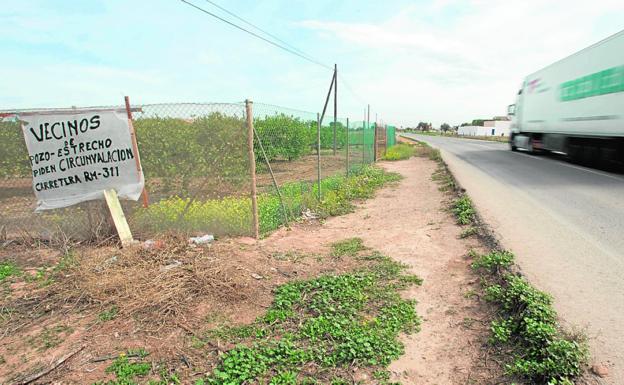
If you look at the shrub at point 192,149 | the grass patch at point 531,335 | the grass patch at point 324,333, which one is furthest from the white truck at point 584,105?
the shrub at point 192,149

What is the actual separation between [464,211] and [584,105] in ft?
29.3

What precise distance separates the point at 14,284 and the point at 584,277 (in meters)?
6.18

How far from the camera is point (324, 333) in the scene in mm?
2852

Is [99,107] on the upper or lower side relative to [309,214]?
upper

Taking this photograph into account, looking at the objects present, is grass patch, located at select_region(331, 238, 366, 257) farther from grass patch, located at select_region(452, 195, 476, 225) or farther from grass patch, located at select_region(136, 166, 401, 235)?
grass patch, located at select_region(452, 195, 476, 225)

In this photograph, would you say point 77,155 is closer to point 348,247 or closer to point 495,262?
point 348,247

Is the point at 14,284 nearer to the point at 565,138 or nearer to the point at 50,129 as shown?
the point at 50,129

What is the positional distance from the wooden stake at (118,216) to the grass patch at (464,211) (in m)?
5.18

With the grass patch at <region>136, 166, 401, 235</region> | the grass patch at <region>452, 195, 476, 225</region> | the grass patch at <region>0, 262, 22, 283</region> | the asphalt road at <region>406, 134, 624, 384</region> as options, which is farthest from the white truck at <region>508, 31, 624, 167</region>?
the grass patch at <region>0, 262, 22, 283</region>

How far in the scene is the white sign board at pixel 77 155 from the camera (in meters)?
4.84

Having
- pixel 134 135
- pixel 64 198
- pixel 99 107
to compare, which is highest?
pixel 99 107

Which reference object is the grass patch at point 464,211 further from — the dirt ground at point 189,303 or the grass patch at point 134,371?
the grass patch at point 134,371

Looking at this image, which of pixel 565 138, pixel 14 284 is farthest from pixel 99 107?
pixel 565 138

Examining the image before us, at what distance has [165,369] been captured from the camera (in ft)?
8.17
